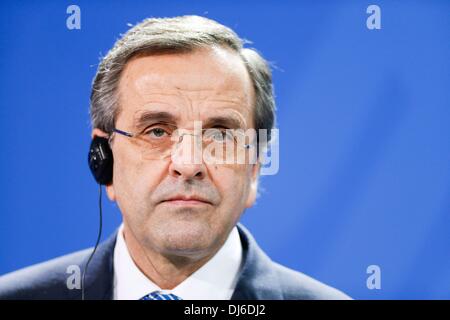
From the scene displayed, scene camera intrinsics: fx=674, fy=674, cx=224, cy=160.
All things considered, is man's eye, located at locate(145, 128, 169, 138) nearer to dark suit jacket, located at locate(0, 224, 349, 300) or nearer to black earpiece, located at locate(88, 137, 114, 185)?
black earpiece, located at locate(88, 137, 114, 185)

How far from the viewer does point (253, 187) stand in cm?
203

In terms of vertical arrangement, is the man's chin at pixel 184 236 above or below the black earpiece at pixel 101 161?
below

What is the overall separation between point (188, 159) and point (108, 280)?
462mm

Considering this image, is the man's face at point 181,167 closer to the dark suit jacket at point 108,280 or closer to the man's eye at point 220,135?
the man's eye at point 220,135

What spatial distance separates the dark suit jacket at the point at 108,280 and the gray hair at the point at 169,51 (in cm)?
37

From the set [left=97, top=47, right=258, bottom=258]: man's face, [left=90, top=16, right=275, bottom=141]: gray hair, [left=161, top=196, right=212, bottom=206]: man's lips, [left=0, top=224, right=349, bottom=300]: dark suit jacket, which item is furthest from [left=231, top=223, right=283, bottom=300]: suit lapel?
[left=90, top=16, right=275, bottom=141]: gray hair

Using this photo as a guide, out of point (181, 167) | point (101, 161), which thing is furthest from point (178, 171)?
point (101, 161)

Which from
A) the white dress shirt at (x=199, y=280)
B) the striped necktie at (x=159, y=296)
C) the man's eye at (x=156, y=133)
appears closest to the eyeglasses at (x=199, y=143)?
the man's eye at (x=156, y=133)

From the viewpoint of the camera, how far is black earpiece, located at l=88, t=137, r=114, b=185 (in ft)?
6.47

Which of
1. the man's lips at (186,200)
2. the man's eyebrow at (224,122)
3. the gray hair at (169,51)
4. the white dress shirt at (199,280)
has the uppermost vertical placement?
the gray hair at (169,51)

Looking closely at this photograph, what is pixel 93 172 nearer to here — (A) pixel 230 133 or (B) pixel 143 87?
(B) pixel 143 87

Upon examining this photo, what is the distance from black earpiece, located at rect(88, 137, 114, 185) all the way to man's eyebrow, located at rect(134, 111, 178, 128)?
0.14 m

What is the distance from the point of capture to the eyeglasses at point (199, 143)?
6.17 feet

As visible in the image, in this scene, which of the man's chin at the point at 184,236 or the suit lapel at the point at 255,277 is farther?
the suit lapel at the point at 255,277
